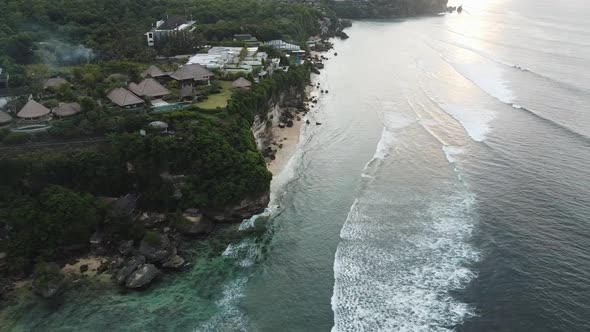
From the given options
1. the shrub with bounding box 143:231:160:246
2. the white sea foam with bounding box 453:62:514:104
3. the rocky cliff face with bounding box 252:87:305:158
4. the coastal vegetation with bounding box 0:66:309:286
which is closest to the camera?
the shrub with bounding box 143:231:160:246

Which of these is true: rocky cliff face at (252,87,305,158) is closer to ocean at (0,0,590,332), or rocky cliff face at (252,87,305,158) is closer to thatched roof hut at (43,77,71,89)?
ocean at (0,0,590,332)

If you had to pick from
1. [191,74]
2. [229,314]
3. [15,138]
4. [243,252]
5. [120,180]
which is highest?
[191,74]

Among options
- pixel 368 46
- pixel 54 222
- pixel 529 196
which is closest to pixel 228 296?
pixel 54 222

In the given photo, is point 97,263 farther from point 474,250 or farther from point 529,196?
point 529,196

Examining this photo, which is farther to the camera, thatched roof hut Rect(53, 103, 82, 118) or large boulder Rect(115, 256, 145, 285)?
thatched roof hut Rect(53, 103, 82, 118)

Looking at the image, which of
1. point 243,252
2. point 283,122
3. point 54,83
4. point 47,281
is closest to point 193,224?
point 243,252

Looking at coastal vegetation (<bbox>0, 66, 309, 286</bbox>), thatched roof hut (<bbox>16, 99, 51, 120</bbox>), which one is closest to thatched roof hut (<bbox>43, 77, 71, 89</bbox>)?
thatched roof hut (<bbox>16, 99, 51, 120</bbox>)

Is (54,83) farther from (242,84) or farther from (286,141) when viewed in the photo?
(286,141)
